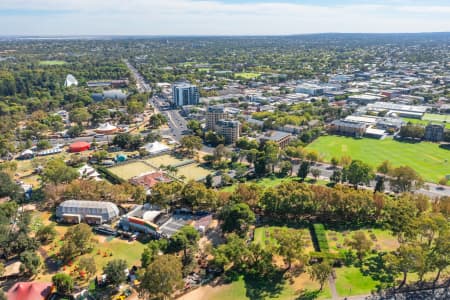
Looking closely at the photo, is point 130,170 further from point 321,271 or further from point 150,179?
point 321,271

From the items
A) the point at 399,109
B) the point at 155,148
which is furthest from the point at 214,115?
the point at 399,109

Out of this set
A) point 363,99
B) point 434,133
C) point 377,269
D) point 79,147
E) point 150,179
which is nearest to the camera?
point 377,269

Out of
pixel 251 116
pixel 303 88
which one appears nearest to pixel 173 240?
pixel 251 116

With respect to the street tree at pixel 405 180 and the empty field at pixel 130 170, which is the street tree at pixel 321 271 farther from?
the empty field at pixel 130 170

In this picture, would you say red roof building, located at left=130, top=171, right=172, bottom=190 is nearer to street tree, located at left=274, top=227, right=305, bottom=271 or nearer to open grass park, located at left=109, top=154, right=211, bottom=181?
open grass park, located at left=109, top=154, right=211, bottom=181

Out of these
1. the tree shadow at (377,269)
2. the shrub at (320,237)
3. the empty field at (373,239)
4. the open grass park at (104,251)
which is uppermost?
the shrub at (320,237)

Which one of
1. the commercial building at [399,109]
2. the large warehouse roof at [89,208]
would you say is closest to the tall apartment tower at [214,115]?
the large warehouse roof at [89,208]

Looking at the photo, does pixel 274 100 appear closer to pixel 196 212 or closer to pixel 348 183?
pixel 348 183
